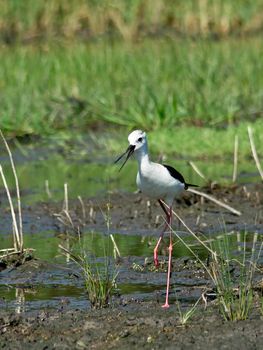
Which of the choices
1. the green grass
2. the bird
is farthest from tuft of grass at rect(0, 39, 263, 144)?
the bird

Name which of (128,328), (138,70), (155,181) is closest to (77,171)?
(155,181)

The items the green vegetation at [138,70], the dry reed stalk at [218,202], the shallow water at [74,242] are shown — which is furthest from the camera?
the green vegetation at [138,70]

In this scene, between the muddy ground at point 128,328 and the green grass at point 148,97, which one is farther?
the green grass at point 148,97

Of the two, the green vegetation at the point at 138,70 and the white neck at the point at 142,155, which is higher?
the white neck at the point at 142,155

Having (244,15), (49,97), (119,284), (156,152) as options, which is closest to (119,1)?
(244,15)

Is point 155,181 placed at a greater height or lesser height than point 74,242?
greater

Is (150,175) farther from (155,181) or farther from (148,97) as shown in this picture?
(148,97)

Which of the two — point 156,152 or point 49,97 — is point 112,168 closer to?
point 156,152

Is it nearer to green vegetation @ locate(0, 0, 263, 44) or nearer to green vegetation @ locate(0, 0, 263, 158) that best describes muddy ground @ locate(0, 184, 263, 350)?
green vegetation @ locate(0, 0, 263, 158)

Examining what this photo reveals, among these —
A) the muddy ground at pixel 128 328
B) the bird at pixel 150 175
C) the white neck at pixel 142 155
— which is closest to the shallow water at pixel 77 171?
the bird at pixel 150 175

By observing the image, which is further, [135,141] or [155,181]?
[155,181]

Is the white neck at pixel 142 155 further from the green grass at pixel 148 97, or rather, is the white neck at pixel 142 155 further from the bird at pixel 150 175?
the green grass at pixel 148 97

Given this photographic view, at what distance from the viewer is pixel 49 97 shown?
13.6 m

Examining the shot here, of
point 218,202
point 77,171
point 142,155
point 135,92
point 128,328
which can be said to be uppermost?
point 142,155
